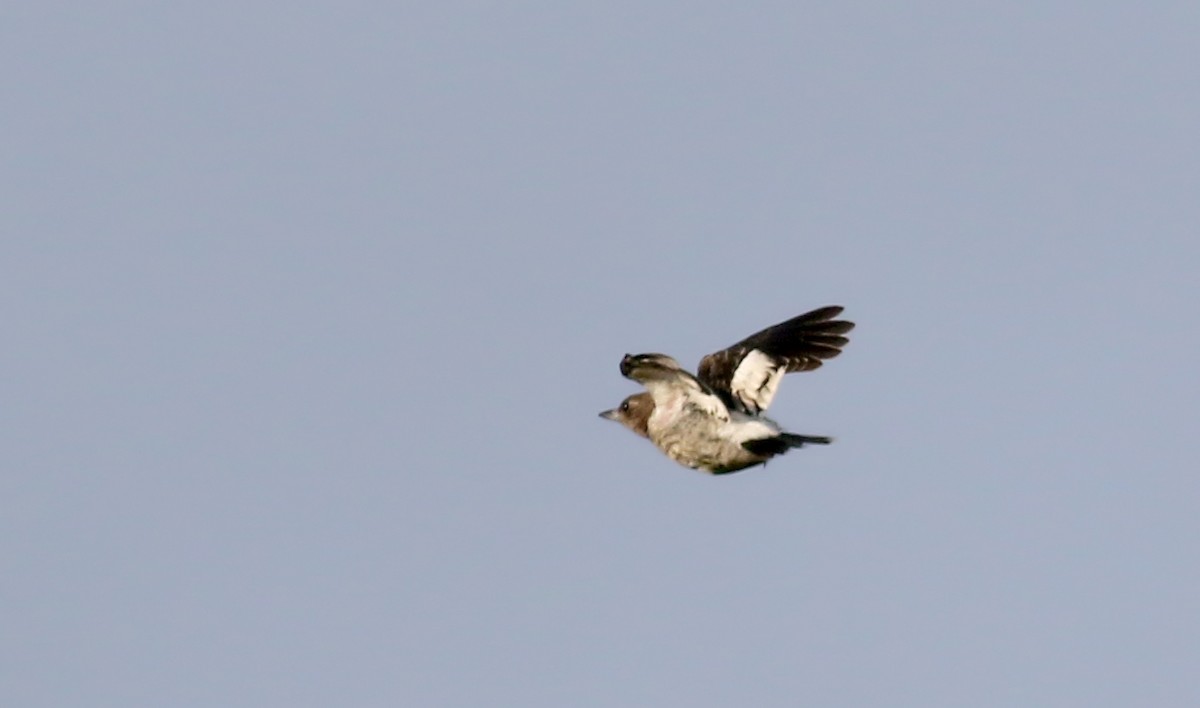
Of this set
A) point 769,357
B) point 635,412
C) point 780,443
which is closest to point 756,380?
point 769,357

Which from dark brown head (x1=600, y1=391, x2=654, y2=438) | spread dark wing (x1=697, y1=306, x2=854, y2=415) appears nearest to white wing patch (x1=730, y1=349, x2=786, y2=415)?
spread dark wing (x1=697, y1=306, x2=854, y2=415)

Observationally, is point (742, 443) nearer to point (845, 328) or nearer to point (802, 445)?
point (802, 445)

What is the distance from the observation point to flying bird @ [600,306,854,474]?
16.9 metres

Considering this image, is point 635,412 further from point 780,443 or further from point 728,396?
point 780,443

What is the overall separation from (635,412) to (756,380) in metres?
1.37

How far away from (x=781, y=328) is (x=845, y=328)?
72 centimetres

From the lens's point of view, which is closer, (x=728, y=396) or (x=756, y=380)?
(x=728, y=396)

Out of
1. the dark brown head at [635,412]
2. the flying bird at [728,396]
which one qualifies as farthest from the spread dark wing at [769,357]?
the dark brown head at [635,412]

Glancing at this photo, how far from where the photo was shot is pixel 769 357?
18906mm

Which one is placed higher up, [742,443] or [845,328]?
[845,328]

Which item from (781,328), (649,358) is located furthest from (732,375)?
(649,358)

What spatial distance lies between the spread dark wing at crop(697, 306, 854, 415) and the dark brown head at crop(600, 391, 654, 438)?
0.66 meters

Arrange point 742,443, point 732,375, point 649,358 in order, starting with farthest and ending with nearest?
point 732,375, point 742,443, point 649,358

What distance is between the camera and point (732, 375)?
18.5 m
